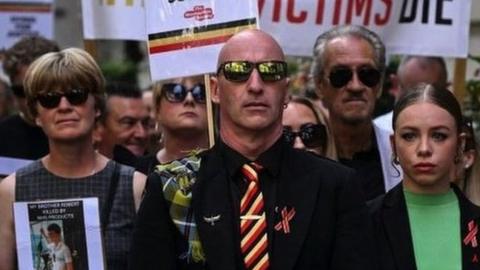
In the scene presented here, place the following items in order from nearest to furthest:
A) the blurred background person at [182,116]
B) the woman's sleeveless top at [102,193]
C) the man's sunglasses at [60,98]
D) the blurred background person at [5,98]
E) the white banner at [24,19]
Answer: the woman's sleeveless top at [102,193] → the man's sunglasses at [60,98] → the blurred background person at [182,116] → the blurred background person at [5,98] → the white banner at [24,19]

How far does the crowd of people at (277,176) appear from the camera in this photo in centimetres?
369

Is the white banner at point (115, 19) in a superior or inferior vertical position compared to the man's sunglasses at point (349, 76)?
superior

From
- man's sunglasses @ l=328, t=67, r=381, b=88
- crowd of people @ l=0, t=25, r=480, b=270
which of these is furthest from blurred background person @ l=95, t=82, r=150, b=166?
man's sunglasses @ l=328, t=67, r=381, b=88

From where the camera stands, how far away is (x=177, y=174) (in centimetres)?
380

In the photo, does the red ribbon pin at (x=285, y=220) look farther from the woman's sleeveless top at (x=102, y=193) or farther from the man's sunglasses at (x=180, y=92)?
the man's sunglasses at (x=180, y=92)

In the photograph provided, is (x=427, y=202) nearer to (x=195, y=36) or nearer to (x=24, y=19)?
(x=195, y=36)

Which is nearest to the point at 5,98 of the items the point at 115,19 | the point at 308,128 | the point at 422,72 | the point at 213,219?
the point at 115,19

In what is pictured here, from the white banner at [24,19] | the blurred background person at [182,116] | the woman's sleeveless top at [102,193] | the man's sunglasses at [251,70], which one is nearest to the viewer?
the man's sunglasses at [251,70]

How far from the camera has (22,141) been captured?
20.1ft

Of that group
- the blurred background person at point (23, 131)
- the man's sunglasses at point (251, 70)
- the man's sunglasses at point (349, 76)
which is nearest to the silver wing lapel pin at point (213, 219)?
the man's sunglasses at point (251, 70)

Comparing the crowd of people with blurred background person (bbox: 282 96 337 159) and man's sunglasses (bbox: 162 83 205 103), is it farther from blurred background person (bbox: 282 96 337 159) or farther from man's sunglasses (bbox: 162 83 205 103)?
man's sunglasses (bbox: 162 83 205 103)

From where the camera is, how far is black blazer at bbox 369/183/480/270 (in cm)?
410

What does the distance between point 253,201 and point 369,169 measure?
1601 millimetres

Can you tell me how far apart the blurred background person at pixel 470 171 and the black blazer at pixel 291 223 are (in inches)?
37.0
